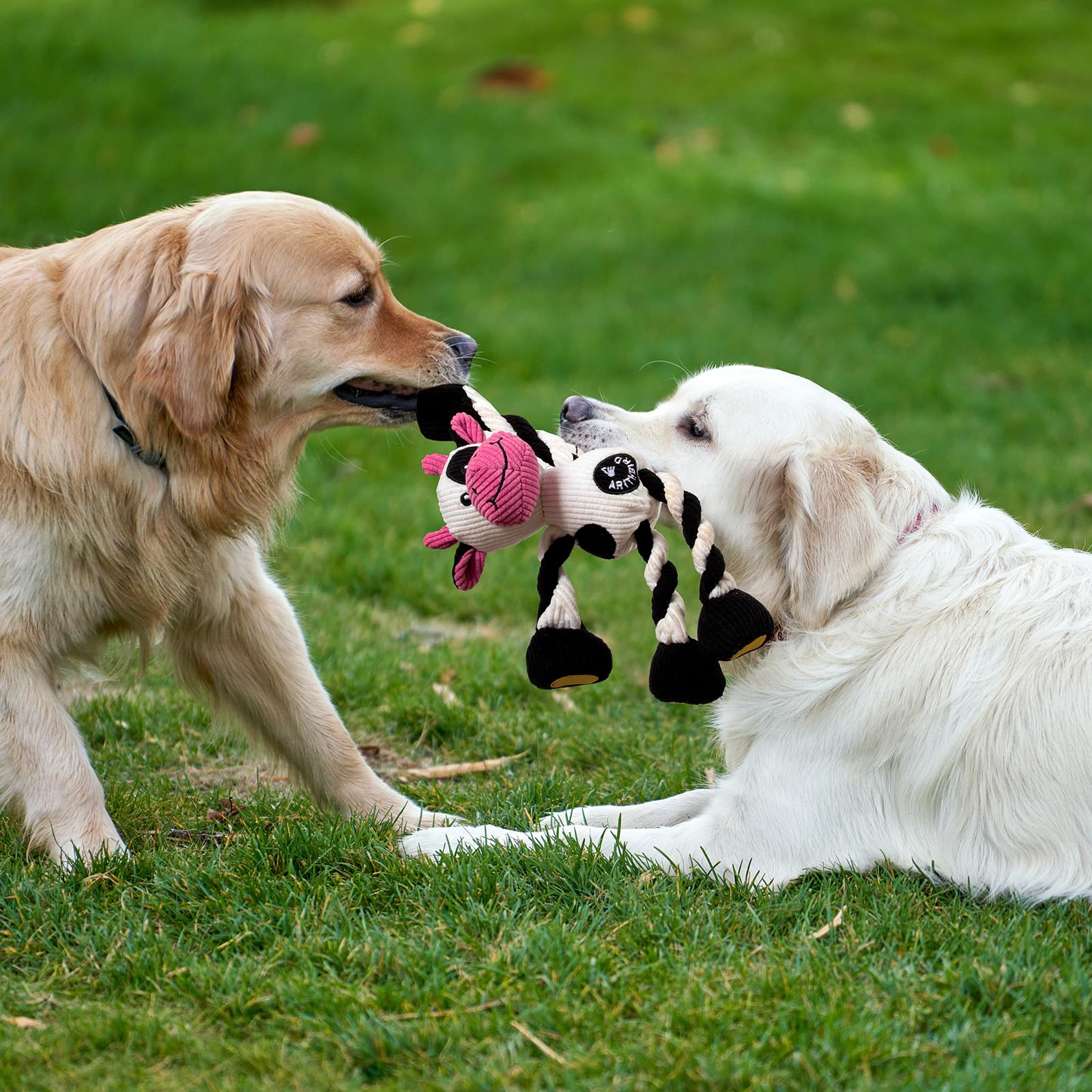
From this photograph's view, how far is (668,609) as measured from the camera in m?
3.07

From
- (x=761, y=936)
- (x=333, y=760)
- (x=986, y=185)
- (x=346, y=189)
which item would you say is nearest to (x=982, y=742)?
(x=761, y=936)

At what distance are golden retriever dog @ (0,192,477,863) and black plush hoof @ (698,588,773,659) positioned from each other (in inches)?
43.2

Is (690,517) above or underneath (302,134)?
above

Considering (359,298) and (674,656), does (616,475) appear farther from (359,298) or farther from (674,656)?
(359,298)

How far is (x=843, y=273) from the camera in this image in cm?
1038

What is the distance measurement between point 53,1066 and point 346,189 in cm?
927

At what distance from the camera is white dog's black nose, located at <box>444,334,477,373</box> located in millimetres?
3697

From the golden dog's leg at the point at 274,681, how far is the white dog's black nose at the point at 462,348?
0.82m

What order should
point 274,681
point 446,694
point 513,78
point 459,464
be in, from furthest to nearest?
point 513,78 < point 446,694 < point 274,681 < point 459,464

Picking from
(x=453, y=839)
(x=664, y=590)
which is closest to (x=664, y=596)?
(x=664, y=590)

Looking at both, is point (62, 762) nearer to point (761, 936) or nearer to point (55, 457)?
point (55, 457)

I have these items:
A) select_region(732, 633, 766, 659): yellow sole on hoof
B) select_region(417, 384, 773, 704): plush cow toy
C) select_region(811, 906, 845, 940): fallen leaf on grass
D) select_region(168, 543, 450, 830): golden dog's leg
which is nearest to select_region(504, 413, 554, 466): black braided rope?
select_region(417, 384, 773, 704): plush cow toy

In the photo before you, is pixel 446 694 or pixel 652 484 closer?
pixel 652 484

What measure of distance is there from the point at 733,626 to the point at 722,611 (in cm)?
5
